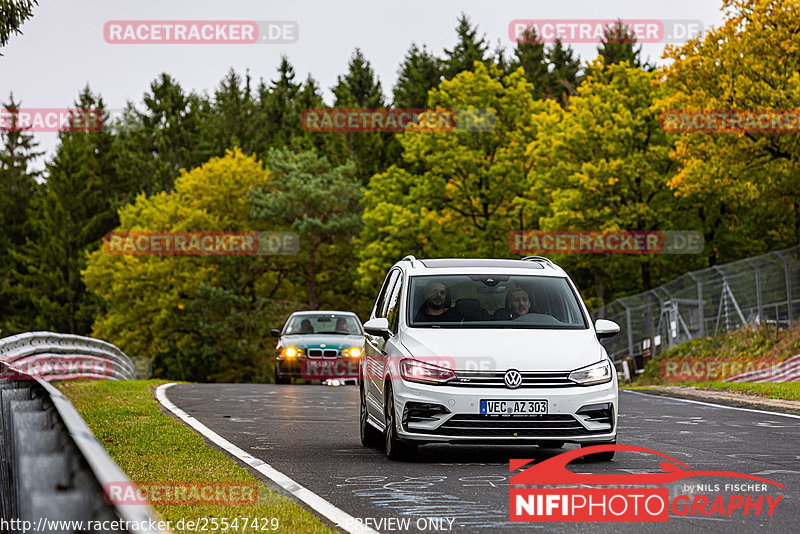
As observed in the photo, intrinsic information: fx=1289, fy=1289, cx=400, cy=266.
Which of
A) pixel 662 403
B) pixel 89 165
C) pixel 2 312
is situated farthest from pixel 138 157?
pixel 662 403

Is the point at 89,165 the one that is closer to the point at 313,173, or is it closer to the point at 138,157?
the point at 138,157

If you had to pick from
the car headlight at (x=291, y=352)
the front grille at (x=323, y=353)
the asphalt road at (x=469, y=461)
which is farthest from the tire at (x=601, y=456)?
the car headlight at (x=291, y=352)

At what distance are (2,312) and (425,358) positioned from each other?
90397 mm

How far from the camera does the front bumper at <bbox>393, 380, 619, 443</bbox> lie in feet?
35.6

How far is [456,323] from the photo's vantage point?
11.9 meters

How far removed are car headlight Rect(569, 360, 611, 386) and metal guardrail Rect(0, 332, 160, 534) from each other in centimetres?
481

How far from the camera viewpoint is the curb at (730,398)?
1806 cm

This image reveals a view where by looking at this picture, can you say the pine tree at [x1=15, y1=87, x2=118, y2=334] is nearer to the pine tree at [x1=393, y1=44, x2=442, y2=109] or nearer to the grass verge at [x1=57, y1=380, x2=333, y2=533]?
the pine tree at [x1=393, y1=44, x2=442, y2=109]

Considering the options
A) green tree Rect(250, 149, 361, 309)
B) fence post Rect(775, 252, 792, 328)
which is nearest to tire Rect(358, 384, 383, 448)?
fence post Rect(775, 252, 792, 328)

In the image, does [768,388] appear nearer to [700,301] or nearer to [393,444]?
[393,444]

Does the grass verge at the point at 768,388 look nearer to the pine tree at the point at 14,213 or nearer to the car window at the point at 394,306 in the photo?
the car window at the point at 394,306

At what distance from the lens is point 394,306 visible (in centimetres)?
1280

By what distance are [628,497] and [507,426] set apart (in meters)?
2.29

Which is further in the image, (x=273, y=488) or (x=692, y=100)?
(x=692, y=100)
